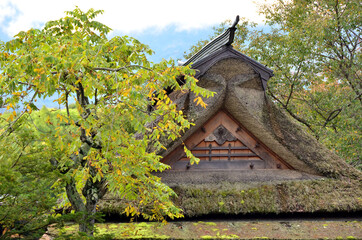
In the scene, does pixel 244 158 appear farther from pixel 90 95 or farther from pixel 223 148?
pixel 90 95

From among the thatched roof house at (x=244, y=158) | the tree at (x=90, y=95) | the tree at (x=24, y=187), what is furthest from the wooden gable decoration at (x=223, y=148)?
the tree at (x=24, y=187)

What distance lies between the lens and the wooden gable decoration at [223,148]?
6297 mm

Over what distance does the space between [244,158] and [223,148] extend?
481 mm

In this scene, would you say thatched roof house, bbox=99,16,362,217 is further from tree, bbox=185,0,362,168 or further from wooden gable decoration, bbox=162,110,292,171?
tree, bbox=185,0,362,168

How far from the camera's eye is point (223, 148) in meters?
6.38

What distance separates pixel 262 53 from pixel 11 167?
39.0 feet

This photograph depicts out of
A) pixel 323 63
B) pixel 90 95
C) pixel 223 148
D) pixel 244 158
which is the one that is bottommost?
pixel 244 158

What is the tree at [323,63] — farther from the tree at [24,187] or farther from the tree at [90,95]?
the tree at [24,187]

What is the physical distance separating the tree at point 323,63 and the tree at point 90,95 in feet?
26.0

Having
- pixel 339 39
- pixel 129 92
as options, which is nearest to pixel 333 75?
pixel 339 39

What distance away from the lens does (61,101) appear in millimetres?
3529

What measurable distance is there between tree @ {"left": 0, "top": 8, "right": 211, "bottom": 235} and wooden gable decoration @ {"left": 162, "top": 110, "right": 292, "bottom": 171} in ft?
6.82

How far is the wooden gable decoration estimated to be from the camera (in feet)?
20.7

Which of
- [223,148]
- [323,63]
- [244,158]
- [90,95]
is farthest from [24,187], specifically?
[323,63]
